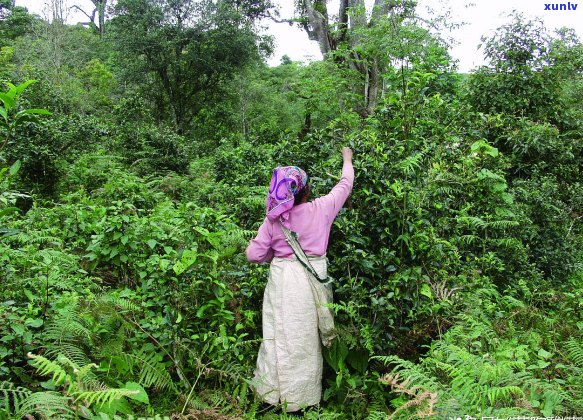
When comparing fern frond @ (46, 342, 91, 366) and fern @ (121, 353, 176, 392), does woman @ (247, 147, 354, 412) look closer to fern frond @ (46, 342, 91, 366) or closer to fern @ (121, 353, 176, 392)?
fern @ (121, 353, 176, 392)

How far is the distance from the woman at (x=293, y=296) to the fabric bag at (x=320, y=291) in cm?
3

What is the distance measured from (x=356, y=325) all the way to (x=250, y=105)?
17.2 m

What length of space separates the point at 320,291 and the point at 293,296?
0.22 m

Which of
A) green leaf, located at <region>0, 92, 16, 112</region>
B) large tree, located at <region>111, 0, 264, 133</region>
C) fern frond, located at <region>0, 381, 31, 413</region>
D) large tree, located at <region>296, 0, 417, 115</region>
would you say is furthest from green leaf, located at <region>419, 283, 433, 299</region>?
large tree, located at <region>111, 0, 264, 133</region>

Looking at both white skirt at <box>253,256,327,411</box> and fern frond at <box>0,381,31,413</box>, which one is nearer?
fern frond at <box>0,381,31,413</box>

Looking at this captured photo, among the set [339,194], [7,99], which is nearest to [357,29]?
[339,194]

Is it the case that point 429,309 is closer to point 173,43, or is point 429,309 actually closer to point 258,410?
point 258,410

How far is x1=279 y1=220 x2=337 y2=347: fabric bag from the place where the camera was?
127 inches

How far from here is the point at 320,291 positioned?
331cm

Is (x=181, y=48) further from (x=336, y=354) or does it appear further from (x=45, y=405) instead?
(x=45, y=405)

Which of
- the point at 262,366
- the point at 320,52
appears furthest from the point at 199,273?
the point at 320,52

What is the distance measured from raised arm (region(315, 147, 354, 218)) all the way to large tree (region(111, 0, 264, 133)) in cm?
1503

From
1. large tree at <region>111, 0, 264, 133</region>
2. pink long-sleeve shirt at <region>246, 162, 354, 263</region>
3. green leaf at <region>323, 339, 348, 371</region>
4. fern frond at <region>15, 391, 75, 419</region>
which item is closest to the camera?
fern frond at <region>15, 391, 75, 419</region>

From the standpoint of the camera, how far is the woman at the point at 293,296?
3.23 m
